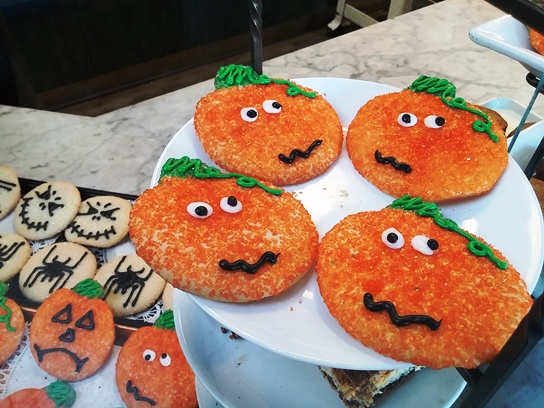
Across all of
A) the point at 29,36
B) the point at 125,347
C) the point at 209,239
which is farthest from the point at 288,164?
the point at 29,36

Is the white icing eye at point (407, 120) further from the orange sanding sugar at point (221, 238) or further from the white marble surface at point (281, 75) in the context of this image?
the white marble surface at point (281, 75)

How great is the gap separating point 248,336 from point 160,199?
0.68 feet

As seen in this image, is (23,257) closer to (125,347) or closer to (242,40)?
(125,347)

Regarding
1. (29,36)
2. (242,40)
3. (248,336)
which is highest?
(248,336)

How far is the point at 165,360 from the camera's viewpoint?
2.45 ft

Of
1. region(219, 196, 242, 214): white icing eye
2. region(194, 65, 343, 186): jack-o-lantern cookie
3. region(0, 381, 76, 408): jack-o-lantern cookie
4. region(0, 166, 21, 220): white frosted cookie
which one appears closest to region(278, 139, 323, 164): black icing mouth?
region(194, 65, 343, 186): jack-o-lantern cookie

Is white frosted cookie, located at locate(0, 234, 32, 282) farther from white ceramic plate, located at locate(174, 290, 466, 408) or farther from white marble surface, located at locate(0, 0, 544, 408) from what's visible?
white ceramic plate, located at locate(174, 290, 466, 408)

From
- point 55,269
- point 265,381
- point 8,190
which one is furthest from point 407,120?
point 8,190

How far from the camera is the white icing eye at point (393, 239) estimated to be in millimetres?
542

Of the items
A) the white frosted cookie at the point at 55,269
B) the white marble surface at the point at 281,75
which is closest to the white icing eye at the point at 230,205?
the white frosted cookie at the point at 55,269

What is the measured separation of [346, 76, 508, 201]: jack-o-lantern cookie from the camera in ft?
2.08

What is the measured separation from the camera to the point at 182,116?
1.25 m

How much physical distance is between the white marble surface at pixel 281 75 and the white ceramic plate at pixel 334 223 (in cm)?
42

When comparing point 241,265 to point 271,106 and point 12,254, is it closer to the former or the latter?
point 271,106
